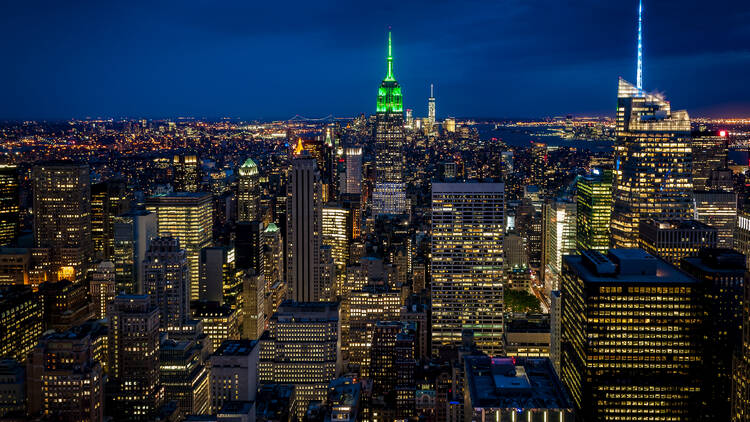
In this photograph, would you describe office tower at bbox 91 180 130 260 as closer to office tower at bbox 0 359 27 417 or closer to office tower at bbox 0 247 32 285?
office tower at bbox 0 247 32 285

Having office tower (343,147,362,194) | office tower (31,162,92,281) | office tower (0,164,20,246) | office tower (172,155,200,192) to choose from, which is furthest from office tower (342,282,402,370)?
office tower (343,147,362,194)

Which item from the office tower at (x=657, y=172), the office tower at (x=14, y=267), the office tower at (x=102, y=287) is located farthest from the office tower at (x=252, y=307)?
the office tower at (x=657, y=172)

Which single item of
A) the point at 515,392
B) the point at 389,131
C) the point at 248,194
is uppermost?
the point at 389,131

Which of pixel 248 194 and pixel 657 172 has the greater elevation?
pixel 657 172

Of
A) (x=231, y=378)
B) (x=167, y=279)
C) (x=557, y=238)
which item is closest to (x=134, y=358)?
(x=231, y=378)

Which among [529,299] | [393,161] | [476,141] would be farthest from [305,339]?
[476,141]

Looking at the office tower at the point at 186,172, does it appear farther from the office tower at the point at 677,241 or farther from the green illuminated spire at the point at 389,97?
the office tower at the point at 677,241

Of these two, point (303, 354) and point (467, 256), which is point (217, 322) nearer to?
point (303, 354)
